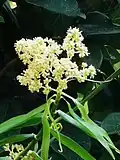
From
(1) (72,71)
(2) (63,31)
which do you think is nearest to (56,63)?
(1) (72,71)

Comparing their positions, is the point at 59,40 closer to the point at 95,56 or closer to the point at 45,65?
the point at 95,56

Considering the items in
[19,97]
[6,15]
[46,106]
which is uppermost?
[6,15]

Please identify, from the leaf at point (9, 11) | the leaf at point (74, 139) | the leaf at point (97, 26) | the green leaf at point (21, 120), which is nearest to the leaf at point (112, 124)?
the leaf at point (74, 139)

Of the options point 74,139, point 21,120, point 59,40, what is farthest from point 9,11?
point 21,120

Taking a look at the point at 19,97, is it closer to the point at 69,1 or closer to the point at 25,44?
the point at 69,1

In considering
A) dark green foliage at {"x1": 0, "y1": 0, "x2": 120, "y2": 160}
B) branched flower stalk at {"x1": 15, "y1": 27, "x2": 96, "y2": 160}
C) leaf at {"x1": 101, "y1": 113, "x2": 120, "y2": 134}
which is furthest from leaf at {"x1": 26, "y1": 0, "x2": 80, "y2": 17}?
branched flower stalk at {"x1": 15, "y1": 27, "x2": 96, "y2": 160}

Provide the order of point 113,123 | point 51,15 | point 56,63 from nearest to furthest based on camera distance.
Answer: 1. point 56,63
2. point 113,123
3. point 51,15
